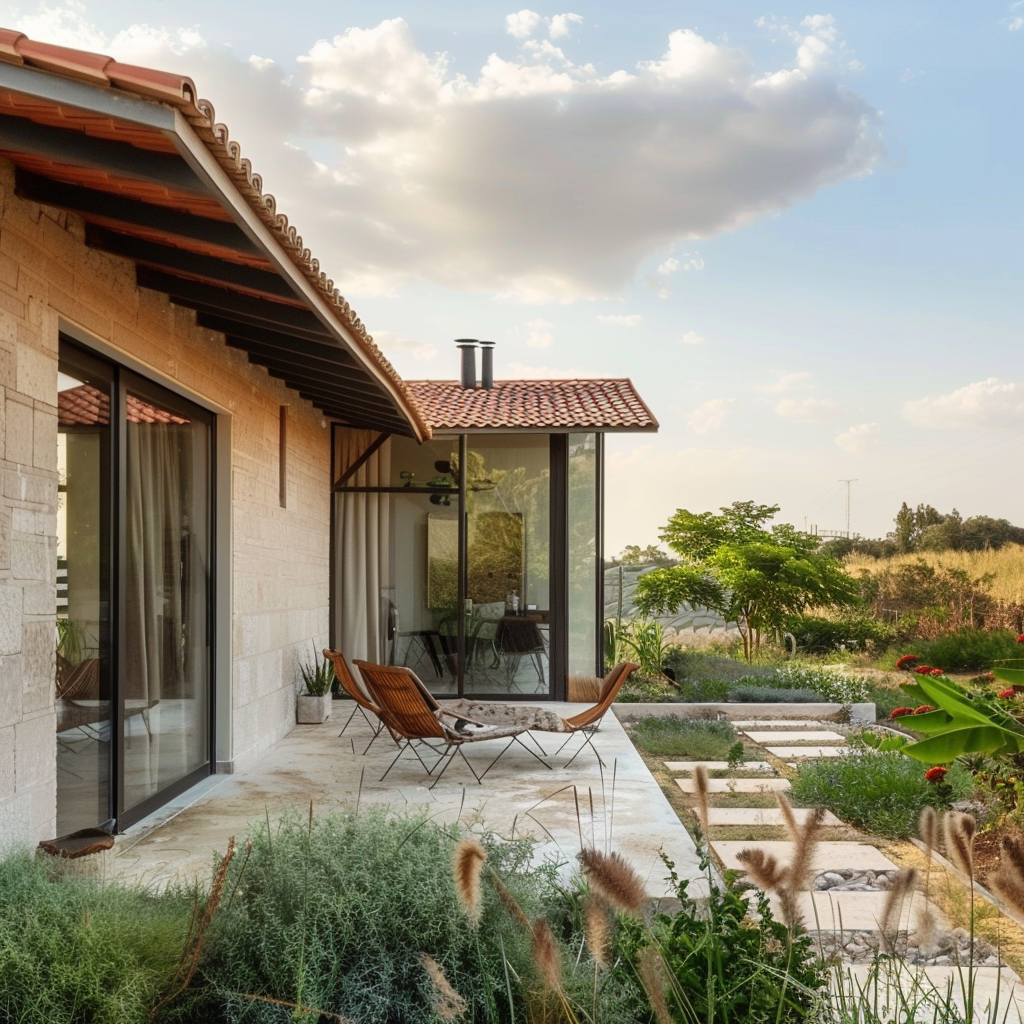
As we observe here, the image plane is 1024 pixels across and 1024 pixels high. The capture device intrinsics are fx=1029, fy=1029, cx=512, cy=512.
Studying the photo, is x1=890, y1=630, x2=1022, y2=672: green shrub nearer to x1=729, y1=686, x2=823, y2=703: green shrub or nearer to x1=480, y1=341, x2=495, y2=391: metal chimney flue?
x1=729, y1=686, x2=823, y2=703: green shrub

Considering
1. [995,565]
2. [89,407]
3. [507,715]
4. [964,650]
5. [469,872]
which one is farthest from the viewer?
[995,565]

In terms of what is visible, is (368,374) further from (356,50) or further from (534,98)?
(534,98)

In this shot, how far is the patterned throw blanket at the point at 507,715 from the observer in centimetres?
797

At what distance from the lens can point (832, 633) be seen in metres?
17.2

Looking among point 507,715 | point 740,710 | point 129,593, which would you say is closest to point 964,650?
point 740,710

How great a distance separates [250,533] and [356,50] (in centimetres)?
Result: 763

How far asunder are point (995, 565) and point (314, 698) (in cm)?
1434

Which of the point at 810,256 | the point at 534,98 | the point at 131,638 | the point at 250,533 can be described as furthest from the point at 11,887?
the point at 810,256

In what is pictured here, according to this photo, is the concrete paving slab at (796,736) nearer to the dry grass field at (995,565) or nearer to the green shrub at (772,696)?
the green shrub at (772,696)

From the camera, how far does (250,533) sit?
8078 millimetres

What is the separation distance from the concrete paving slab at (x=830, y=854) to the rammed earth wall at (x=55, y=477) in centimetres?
329

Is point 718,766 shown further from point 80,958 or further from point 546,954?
point 546,954

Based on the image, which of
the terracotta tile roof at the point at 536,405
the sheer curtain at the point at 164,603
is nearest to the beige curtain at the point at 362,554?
the terracotta tile roof at the point at 536,405

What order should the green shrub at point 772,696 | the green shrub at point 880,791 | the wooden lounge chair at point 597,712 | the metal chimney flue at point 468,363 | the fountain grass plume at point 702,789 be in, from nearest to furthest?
the fountain grass plume at point 702,789 < the green shrub at point 880,791 < the wooden lounge chair at point 597,712 < the green shrub at point 772,696 < the metal chimney flue at point 468,363
